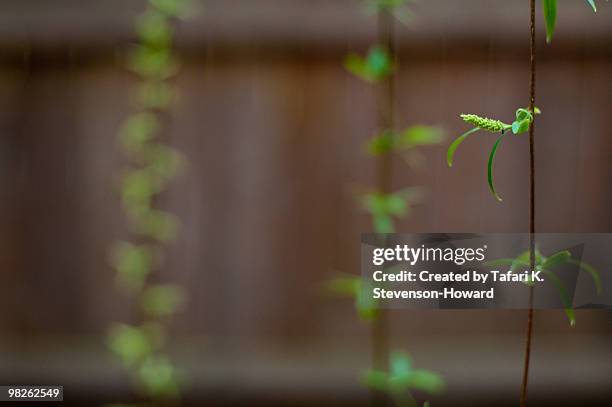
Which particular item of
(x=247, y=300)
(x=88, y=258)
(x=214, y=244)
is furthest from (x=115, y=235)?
(x=247, y=300)

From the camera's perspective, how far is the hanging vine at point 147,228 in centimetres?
124

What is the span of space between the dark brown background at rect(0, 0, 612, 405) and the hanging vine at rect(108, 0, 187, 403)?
3cm

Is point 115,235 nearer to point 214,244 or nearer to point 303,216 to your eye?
point 214,244

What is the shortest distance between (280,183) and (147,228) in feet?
0.98

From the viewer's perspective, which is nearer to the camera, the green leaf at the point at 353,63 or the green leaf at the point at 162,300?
the green leaf at the point at 353,63

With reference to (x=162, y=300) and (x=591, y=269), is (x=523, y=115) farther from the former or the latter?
(x=162, y=300)

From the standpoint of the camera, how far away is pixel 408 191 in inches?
47.5

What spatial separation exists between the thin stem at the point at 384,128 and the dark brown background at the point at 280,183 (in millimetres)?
52

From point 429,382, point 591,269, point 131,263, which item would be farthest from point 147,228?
point 591,269

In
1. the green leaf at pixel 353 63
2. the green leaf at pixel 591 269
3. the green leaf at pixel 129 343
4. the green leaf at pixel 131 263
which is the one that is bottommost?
the green leaf at pixel 129 343

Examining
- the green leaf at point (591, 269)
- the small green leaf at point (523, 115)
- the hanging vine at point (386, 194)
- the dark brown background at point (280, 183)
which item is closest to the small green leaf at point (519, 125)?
the small green leaf at point (523, 115)

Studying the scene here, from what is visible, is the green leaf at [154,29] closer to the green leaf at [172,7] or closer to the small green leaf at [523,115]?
the green leaf at [172,7]

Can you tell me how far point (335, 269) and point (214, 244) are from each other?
0.86ft

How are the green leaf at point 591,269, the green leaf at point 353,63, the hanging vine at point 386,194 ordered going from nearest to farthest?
the green leaf at point 591,269, the hanging vine at point 386,194, the green leaf at point 353,63
